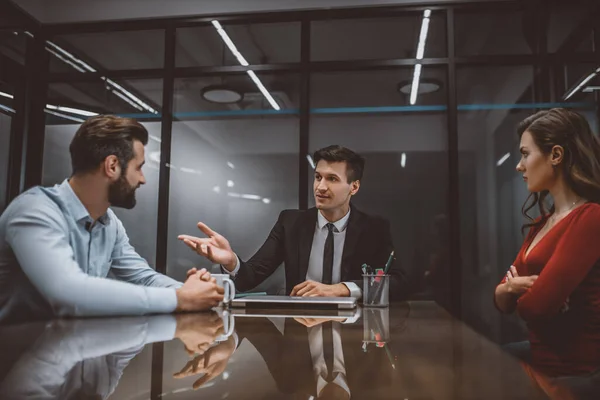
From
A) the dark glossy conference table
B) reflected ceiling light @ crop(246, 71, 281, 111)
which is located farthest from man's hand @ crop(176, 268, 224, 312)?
reflected ceiling light @ crop(246, 71, 281, 111)

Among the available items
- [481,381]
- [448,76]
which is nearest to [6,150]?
[448,76]

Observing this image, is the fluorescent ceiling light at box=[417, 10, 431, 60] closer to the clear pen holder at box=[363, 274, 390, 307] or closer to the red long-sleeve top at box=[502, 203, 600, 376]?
the red long-sleeve top at box=[502, 203, 600, 376]

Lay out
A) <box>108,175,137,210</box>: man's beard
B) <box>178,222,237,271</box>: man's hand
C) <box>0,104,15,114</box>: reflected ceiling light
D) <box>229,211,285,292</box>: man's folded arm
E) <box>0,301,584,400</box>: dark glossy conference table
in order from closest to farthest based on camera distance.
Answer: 1. <box>0,301,584,400</box>: dark glossy conference table
2. <box>178,222,237,271</box>: man's hand
3. <box>108,175,137,210</box>: man's beard
4. <box>229,211,285,292</box>: man's folded arm
5. <box>0,104,15,114</box>: reflected ceiling light

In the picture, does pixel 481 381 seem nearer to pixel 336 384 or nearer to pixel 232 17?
pixel 336 384

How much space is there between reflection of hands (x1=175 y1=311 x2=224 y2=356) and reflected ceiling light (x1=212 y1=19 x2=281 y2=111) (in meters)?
3.08

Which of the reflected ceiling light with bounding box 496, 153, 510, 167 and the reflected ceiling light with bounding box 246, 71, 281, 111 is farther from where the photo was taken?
the reflected ceiling light with bounding box 246, 71, 281, 111

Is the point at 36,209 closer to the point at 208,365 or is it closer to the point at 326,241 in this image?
the point at 208,365

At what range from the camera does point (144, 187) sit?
14.3 ft

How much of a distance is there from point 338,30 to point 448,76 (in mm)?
1036

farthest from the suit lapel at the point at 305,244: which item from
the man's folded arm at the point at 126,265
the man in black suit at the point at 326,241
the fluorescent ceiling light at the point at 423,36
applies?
the fluorescent ceiling light at the point at 423,36

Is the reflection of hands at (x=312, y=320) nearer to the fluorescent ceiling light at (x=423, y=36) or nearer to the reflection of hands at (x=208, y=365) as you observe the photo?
the reflection of hands at (x=208, y=365)

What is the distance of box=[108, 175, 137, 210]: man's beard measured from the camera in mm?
2119

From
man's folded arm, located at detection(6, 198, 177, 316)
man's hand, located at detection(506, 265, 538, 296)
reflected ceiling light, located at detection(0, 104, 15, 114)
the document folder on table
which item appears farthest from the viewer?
reflected ceiling light, located at detection(0, 104, 15, 114)

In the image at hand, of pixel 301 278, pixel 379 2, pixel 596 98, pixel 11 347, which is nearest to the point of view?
pixel 11 347
